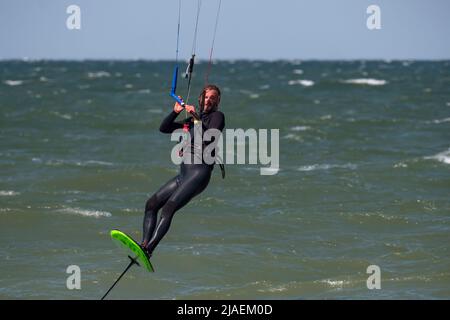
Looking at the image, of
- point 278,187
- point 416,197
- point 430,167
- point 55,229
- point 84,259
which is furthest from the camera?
point 430,167

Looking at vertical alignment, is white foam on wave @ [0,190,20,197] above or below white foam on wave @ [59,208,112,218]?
above

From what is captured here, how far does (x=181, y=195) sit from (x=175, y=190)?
14 centimetres

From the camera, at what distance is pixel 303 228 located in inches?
592

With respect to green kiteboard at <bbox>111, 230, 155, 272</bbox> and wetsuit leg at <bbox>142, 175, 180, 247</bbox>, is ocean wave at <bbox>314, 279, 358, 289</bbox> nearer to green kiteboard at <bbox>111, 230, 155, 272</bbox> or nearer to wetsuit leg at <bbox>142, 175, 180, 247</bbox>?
wetsuit leg at <bbox>142, 175, 180, 247</bbox>

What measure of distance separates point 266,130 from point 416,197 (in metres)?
14.1

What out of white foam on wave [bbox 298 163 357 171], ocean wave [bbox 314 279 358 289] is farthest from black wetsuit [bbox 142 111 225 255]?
white foam on wave [bbox 298 163 357 171]

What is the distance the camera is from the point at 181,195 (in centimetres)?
915

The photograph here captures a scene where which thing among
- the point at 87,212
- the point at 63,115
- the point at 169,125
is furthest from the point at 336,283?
the point at 63,115

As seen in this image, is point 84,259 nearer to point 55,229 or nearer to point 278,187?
point 55,229

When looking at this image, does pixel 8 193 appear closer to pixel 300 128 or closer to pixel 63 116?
pixel 300 128

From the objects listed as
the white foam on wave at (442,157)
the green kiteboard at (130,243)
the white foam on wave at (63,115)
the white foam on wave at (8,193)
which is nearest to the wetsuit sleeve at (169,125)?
the green kiteboard at (130,243)

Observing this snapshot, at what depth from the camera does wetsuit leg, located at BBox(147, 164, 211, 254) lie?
9156 mm
